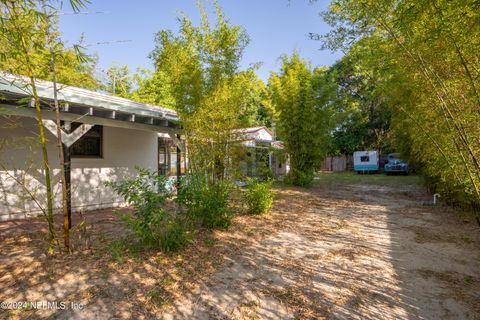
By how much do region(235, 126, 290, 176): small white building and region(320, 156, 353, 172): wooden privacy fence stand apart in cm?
784

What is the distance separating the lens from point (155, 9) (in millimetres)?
5398

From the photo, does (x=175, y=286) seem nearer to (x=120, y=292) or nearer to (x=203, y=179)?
(x=120, y=292)

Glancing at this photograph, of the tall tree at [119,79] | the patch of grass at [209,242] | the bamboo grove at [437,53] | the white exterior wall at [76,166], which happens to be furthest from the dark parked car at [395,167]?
the tall tree at [119,79]

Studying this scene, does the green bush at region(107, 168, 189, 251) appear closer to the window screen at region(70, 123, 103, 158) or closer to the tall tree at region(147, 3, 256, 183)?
the tall tree at region(147, 3, 256, 183)

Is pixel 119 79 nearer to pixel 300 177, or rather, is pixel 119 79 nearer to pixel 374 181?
pixel 300 177

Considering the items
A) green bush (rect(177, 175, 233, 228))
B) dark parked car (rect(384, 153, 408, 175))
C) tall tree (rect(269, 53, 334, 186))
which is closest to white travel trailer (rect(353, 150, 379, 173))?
dark parked car (rect(384, 153, 408, 175))

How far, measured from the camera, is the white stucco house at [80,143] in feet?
13.5

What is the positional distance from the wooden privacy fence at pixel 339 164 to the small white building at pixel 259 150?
7843mm

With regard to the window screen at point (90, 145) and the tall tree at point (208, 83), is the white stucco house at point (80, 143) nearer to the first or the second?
the window screen at point (90, 145)

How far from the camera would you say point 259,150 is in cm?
1141

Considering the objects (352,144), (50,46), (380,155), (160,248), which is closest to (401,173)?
(380,155)

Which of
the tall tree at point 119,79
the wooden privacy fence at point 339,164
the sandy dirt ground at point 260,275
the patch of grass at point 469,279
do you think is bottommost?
the patch of grass at point 469,279

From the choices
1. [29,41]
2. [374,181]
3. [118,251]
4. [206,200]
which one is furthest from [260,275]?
[374,181]

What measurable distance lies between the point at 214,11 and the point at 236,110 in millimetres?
1817
